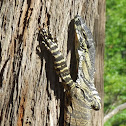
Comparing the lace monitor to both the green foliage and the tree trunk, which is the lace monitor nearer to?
the tree trunk

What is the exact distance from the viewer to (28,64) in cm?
250

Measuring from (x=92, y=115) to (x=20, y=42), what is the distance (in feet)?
6.52

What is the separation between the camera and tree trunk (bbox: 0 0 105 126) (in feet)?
7.97

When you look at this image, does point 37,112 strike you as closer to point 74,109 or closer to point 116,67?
point 74,109

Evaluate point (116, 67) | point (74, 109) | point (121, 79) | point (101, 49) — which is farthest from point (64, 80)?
point (116, 67)

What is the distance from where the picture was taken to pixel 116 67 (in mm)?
10414

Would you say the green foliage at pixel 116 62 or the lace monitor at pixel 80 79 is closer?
the lace monitor at pixel 80 79

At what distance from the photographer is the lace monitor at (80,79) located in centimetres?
289

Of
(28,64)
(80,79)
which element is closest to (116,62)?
(80,79)

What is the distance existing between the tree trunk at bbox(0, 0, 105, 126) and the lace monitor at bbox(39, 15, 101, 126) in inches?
4.8

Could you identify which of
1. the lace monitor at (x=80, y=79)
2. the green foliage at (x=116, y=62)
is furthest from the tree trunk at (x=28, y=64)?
the green foliage at (x=116, y=62)

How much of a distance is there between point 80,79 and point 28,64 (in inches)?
44.1

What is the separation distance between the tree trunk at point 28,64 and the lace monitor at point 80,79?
0.40 ft

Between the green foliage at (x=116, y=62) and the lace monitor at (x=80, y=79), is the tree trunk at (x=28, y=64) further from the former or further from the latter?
the green foliage at (x=116, y=62)
